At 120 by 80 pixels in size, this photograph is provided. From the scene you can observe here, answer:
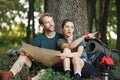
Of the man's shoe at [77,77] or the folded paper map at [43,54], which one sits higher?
the folded paper map at [43,54]

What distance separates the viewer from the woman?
22.5 feet

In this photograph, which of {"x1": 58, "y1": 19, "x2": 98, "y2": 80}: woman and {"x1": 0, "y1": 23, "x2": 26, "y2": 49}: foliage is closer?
{"x1": 58, "y1": 19, "x2": 98, "y2": 80}: woman

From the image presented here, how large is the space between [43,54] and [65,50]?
40cm

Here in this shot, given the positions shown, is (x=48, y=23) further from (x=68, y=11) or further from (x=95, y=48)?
(x=68, y=11)

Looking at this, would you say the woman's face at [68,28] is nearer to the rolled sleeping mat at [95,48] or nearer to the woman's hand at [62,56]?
the woman's hand at [62,56]

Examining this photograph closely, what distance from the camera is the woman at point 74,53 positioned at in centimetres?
684

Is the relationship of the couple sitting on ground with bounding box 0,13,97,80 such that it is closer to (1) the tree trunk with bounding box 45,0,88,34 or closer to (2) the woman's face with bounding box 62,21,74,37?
(2) the woman's face with bounding box 62,21,74,37

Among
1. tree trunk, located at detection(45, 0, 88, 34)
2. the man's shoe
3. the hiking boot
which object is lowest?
the man's shoe

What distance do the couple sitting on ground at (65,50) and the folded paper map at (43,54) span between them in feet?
0.30

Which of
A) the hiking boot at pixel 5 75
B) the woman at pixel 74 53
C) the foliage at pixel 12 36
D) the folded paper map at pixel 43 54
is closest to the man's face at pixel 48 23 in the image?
the woman at pixel 74 53

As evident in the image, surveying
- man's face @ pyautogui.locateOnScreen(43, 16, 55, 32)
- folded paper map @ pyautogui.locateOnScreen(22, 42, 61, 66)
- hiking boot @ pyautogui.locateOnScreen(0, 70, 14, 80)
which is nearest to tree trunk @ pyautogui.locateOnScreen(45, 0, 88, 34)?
man's face @ pyautogui.locateOnScreen(43, 16, 55, 32)

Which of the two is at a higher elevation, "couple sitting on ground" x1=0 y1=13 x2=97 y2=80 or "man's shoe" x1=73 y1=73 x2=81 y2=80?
"couple sitting on ground" x1=0 y1=13 x2=97 y2=80

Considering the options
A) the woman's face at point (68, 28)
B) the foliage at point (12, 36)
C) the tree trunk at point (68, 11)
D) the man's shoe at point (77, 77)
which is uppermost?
the tree trunk at point (68, 11)

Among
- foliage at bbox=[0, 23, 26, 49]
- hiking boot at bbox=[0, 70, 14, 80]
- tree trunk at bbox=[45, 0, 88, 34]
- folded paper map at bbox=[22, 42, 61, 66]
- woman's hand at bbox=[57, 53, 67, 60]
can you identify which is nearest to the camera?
hiking boot at bbox=[0, 70, 14, 80]
